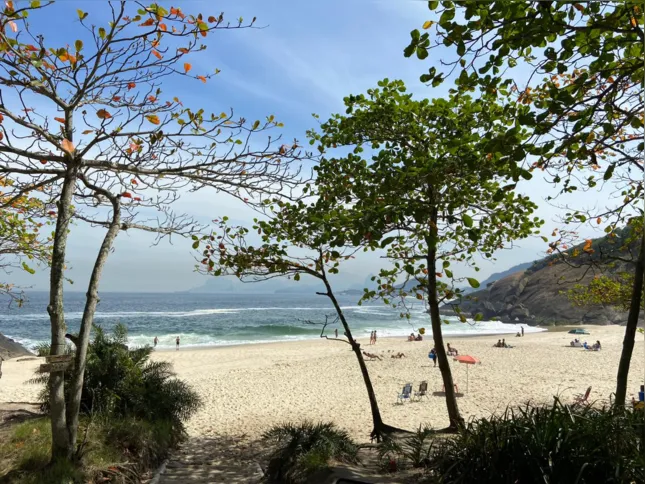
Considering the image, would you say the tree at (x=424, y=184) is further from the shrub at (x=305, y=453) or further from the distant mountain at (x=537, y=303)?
the distant mountain at (x=537, y=303)

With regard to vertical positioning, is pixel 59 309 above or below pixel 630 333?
above

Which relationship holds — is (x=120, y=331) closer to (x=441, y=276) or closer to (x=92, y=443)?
(x=92, y=443)

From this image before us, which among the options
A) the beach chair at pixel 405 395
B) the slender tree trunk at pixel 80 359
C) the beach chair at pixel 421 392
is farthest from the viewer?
the beach chair at pixel 421 392

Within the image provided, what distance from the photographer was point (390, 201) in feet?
18.1

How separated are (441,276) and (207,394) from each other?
1245 centimetres

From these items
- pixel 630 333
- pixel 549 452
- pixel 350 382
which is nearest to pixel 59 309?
pixel 549 452

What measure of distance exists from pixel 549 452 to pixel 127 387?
6.78 m

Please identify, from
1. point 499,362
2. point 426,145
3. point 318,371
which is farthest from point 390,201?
point 499,362

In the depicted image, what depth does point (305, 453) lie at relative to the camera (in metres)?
5.99

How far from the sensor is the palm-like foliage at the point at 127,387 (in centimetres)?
754

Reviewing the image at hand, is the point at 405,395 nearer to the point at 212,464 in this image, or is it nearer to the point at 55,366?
the point at 212,464

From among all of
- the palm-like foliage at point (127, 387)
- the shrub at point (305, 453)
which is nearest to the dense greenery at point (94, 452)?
the palm-like foliage at point (127, 387)

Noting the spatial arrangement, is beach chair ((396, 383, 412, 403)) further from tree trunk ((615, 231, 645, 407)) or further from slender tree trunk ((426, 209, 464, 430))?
tree trunk ((615, 231, 645, 407))

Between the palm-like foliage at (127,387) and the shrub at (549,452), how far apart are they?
5.51 meters
